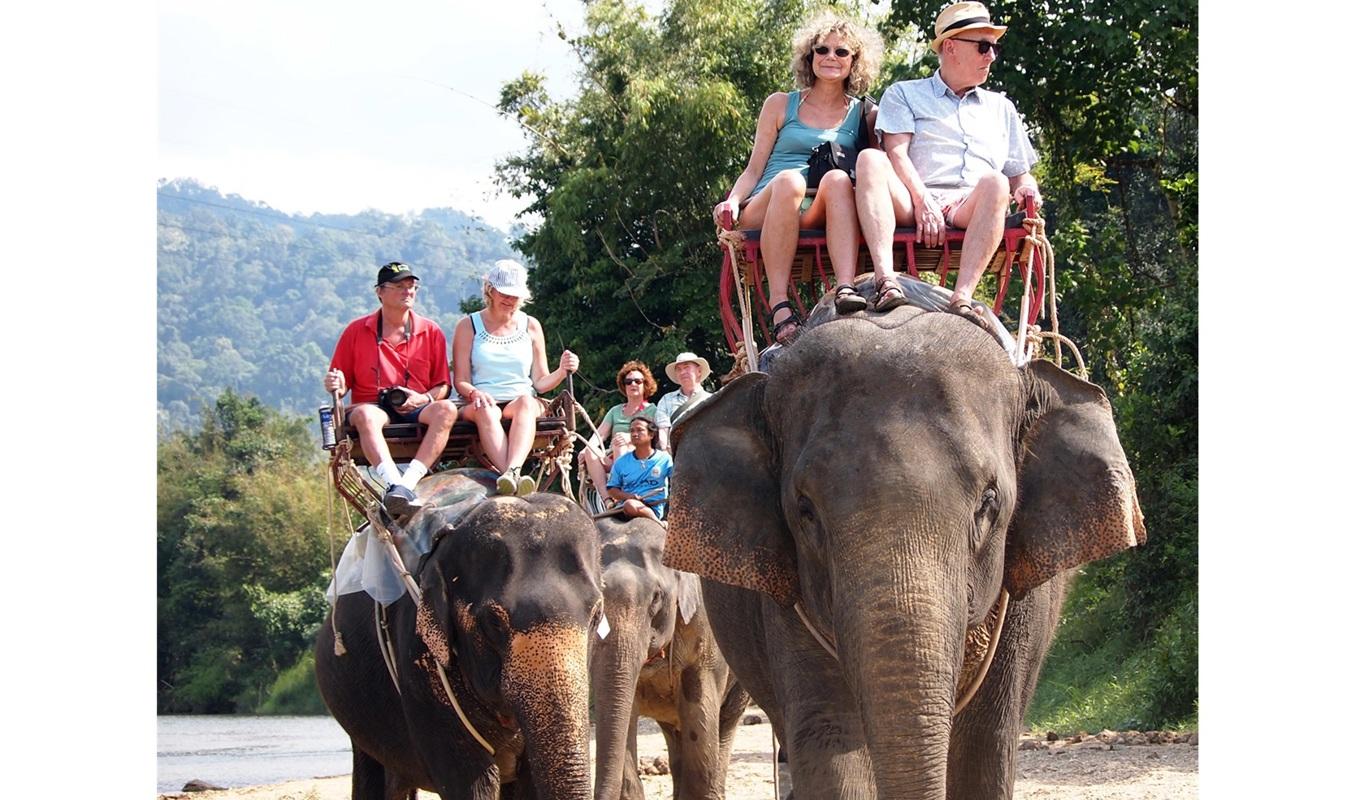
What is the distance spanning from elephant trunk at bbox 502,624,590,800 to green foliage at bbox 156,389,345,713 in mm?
36794

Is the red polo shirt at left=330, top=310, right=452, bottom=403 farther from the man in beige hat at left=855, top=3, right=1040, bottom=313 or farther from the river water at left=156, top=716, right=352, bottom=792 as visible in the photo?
the river water at left=156, top=716, right=352, bottom=792

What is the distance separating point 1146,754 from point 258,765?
15302 millimetres

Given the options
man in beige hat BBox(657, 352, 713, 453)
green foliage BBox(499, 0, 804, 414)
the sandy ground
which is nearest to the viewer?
man in beige hat BBox(657, 352, 713, 453)

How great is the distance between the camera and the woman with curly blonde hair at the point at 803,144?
226 inches

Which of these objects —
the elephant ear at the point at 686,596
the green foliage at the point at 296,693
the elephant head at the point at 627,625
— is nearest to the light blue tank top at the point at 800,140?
the elephant head at the point at 627,625

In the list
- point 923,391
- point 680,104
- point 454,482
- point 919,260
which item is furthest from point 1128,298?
point 923,391

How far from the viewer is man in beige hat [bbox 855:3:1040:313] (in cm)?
558

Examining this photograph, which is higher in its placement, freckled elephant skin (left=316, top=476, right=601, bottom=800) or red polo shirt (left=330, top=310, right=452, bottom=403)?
red polo shirt (left=330, top=310, right=452, bottom=403)

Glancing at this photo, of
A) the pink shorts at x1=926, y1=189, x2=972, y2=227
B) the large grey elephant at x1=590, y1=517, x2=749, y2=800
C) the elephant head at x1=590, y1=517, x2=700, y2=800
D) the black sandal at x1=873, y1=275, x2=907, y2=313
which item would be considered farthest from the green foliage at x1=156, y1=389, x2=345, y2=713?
the black sandal at x1=873, y1=275, x2=907, y2=313

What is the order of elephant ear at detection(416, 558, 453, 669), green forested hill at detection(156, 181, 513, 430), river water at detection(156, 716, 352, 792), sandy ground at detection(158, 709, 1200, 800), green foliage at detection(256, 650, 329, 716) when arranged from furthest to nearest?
green forested hill at detection(156, 181, 513, 430)
green foliage at detection(256, 650, 329, 716)
river water at detection(156, 716, 352, 792)
sandy ground at detection(158, 709, 1200, 800)
elephant ear at detection(416, 558, 453, 669)

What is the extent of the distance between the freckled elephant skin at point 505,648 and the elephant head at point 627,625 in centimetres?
156

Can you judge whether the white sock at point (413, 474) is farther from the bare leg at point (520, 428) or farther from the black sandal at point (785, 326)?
the black sandal at point (785, 326)

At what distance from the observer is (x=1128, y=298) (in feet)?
59.3
